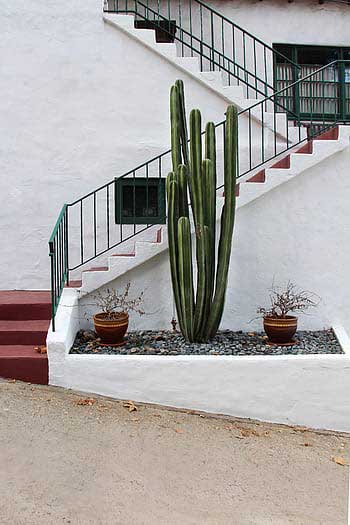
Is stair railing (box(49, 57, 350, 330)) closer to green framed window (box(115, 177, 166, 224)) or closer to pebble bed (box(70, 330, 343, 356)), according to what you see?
green framed window (box(115, 177, 166, 224))

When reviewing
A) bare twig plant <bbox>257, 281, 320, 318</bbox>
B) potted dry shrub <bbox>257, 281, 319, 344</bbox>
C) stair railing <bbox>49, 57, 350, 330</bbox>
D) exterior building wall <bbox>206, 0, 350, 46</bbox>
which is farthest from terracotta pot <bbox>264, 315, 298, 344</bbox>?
exterior building wall <bbox>206, 0, 350, 46</bbox>

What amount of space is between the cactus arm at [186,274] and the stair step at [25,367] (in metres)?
1.60

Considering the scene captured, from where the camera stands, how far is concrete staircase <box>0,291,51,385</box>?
5750mm

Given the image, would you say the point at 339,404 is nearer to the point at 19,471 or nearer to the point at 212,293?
the point at 212,293

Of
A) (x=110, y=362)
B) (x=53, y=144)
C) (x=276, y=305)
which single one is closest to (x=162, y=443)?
(x=110, y=362)

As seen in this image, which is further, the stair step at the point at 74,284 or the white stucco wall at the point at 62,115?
the white stucco wall at the point at 62,115

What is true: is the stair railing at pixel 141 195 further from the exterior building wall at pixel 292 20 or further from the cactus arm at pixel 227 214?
the exterior building wall at pixel 292 20

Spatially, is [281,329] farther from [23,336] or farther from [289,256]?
[23,336]

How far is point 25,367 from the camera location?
577 centimetres

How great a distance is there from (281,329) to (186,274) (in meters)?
1.29

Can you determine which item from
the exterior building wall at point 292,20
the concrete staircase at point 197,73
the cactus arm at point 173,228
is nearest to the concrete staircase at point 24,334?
the cactus arm at point 173,228

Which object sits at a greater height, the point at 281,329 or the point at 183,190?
the point at 183,190

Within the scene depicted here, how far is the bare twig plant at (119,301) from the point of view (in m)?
6.68

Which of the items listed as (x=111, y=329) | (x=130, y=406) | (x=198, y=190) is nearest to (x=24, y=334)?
(x=111, y=329)
